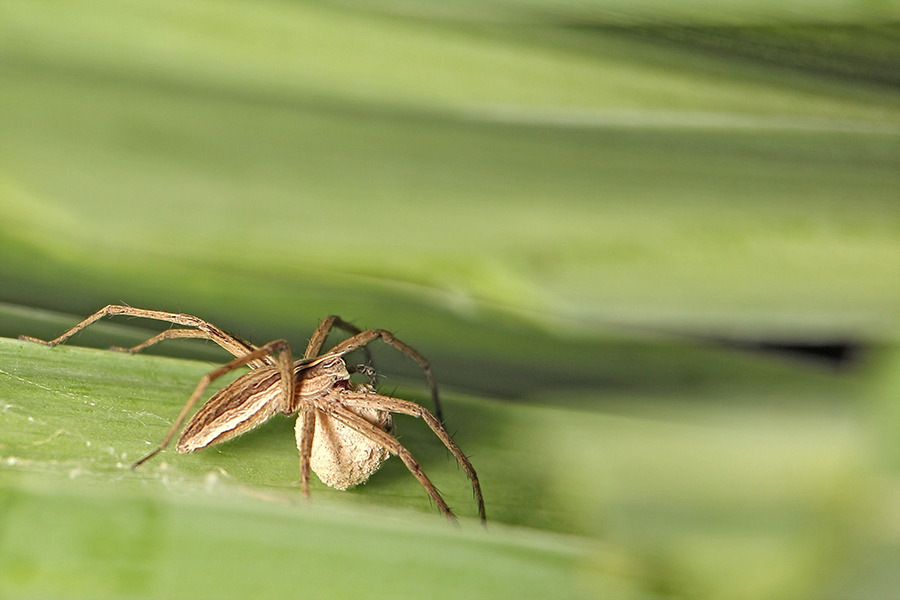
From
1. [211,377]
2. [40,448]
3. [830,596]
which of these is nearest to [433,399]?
[211,377]

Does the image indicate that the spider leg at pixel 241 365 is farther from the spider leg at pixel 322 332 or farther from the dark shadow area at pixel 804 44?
the dark shadow area at pixel 804 44

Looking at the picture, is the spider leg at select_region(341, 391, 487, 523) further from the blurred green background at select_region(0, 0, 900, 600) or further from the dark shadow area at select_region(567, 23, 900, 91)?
the dark shadow area at select_region(567, 23, 900, 91)

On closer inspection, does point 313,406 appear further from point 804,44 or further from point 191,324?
point 804,44

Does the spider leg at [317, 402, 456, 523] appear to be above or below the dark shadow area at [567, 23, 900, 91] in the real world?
below

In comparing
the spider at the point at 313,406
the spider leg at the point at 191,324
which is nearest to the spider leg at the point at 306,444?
the spider at the point at 313,406

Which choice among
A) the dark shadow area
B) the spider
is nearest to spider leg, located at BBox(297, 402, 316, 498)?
the spider

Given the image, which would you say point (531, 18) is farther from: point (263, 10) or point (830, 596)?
point (830, 596)
